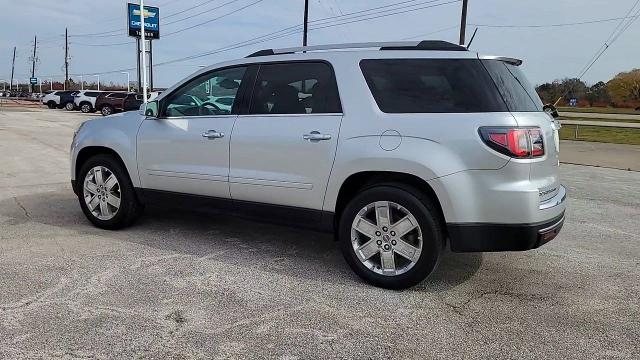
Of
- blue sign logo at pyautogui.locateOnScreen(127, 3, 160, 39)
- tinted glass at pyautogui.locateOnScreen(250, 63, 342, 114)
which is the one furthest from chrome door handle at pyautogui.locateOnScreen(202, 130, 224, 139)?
blue sign logo at pyautogui.locateOnScreen(127, 3, 160, 39)

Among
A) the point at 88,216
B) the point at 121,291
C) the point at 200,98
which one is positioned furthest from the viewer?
the point at 88,216

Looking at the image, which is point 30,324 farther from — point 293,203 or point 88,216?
point 88,216

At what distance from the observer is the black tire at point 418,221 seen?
3.87m

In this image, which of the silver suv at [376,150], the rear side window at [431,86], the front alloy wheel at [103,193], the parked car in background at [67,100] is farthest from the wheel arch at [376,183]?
the parked car in background at [67,100]

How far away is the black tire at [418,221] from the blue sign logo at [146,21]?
30754 mm

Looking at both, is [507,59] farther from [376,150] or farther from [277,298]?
[277,298]

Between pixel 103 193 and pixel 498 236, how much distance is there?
155 inches

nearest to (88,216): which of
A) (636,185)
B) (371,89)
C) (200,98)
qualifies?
(200,98)

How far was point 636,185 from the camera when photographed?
10.0 metres

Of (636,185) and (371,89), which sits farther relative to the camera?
(636,185)

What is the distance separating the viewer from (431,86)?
3.99 meters

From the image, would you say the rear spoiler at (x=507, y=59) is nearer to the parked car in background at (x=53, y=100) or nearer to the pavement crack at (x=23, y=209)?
the pavement crack at (x=23, y=209)

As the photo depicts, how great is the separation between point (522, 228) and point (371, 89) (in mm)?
1496

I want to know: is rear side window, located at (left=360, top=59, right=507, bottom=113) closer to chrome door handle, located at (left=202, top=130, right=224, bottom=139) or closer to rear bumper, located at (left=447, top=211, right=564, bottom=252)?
rear bumper, located at (left=447, top=211, right=564, bottom=252)
